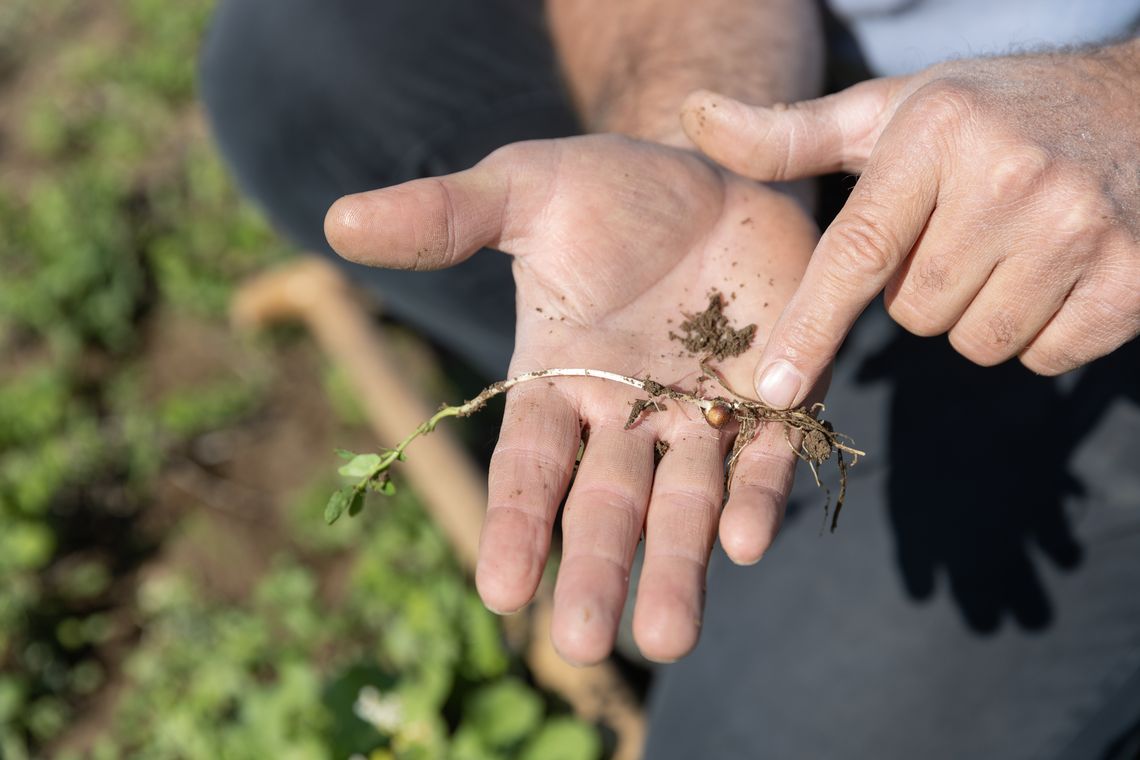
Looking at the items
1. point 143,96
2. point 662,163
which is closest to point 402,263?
point 662,163

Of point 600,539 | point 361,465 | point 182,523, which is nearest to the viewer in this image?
point 600,539

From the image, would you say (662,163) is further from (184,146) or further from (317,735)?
(184,146)

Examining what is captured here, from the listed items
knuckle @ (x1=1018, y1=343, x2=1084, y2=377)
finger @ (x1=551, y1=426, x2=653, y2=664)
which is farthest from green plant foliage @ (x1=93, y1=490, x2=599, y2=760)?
knuckle @ (x1=1018, y1=343, x2=1084, y2=377)

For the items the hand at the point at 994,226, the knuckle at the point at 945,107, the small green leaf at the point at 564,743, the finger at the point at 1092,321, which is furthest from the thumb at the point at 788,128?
the small green leaf at the point at 564,743

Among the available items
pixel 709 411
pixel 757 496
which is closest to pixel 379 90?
pixel 709 411

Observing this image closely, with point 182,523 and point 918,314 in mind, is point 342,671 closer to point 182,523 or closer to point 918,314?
Answer: point 182,523

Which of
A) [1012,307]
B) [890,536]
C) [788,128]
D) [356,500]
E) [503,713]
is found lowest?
[503,713]

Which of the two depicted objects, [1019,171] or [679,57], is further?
[679,57]
